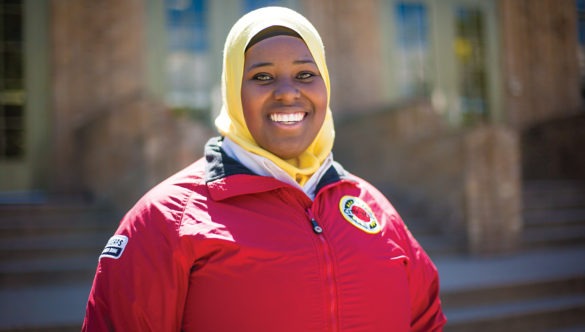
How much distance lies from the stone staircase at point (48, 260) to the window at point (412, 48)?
17.3ft

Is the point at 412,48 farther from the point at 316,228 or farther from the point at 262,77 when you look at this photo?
the point at 316,228

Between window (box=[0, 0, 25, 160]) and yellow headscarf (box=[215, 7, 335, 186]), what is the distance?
5.87m

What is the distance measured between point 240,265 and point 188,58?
20.7 feet

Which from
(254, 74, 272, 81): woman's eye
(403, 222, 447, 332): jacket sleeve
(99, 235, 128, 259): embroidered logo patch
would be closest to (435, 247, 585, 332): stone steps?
(403, 222, 447, 332): jacket sleeve

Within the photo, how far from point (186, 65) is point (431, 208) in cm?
384

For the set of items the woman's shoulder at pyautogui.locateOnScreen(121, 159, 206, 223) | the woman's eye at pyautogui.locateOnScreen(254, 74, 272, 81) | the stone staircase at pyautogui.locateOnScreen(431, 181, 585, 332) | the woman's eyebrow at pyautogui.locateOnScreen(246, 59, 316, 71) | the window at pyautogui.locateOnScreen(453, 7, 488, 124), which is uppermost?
the window at pyautogui.locateOnScreen(453, 7, 488, 124)

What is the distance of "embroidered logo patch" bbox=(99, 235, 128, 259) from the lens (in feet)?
4.22

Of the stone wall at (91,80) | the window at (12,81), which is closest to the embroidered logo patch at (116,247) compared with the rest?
the stone wall at (91,80)

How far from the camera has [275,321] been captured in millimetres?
1318

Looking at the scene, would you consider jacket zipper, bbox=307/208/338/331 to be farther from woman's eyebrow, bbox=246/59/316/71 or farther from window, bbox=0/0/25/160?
window, bbox=0/0/25/160

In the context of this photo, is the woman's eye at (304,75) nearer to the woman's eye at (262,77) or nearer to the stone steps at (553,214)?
the woman's eye at (262,77)

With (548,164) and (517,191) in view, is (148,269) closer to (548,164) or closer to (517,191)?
(517,191)

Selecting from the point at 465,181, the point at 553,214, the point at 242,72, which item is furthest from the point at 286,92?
the point at 553,214

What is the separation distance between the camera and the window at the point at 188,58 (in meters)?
7.11
